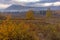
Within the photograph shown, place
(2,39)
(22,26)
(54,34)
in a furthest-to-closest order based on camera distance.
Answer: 1. (54,34)
2. (22,26)
3. (2,39)

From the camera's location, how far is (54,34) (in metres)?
23.3

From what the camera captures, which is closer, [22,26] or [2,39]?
[2,39]

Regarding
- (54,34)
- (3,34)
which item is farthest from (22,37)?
(54,34)

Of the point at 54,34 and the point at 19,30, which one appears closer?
the point at 19,30

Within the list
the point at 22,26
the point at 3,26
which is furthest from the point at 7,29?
the point at 22,26

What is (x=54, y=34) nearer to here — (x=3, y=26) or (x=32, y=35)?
(x=32, y=35)

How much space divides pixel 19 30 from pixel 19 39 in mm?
661

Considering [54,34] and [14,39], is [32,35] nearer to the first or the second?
[14,39]

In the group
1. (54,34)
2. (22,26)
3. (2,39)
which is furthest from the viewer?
(54,34)

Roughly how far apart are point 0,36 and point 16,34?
116 cm

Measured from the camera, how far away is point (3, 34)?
1711 cm

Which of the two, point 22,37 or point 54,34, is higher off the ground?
point 22,37

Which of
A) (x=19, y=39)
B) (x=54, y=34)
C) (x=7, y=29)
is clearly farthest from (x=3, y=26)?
(x=54, y=34)

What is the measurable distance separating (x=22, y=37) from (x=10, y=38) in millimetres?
883
